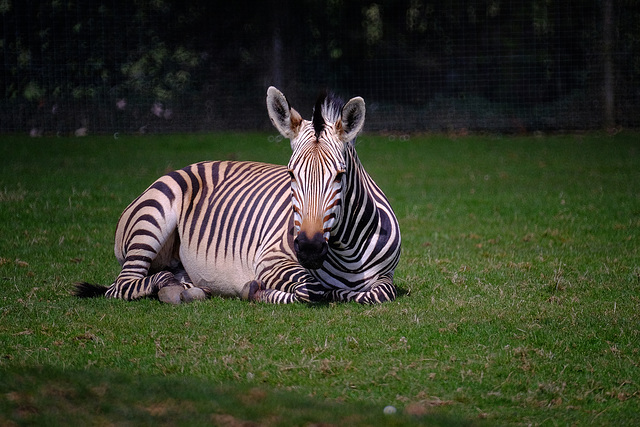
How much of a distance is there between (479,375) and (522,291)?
2.10m

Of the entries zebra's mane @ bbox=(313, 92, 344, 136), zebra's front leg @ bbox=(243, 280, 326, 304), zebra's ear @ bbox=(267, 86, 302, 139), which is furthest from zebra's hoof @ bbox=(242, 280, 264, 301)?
zebra's mane @ bbox=(313, 92, 344, 136)

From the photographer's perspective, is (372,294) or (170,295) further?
(170,295)

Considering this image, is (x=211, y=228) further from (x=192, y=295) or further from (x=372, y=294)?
(x=372, y=294)

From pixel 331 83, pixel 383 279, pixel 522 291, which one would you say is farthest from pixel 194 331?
pixel 331 83

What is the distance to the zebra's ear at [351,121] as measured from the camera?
207 inches

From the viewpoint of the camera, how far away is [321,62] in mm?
18828

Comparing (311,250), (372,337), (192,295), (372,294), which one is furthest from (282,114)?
(372,337)

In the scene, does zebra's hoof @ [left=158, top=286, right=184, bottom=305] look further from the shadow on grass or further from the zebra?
the shadow on grass

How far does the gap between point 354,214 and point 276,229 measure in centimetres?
75

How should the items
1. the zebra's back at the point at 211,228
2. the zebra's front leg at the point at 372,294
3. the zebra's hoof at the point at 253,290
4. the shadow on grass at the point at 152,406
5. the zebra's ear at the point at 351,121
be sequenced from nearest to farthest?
the shadow on grass at the point at 152,406
the zebra's ear at the point at 351,121
the zebra's front leg at the point at 372,294
the zebra's hoof at the point at 253,290
the zebra's back at the point at 211,228

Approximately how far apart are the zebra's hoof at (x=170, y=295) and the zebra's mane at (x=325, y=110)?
158cm

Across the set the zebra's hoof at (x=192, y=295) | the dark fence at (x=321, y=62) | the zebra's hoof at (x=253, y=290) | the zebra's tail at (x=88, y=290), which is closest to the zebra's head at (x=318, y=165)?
the zebra's hoof at (x=253, y=290)

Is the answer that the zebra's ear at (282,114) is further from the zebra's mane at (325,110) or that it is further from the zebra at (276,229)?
the zebra's mane at (325,110)

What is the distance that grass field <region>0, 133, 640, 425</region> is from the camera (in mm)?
3363
